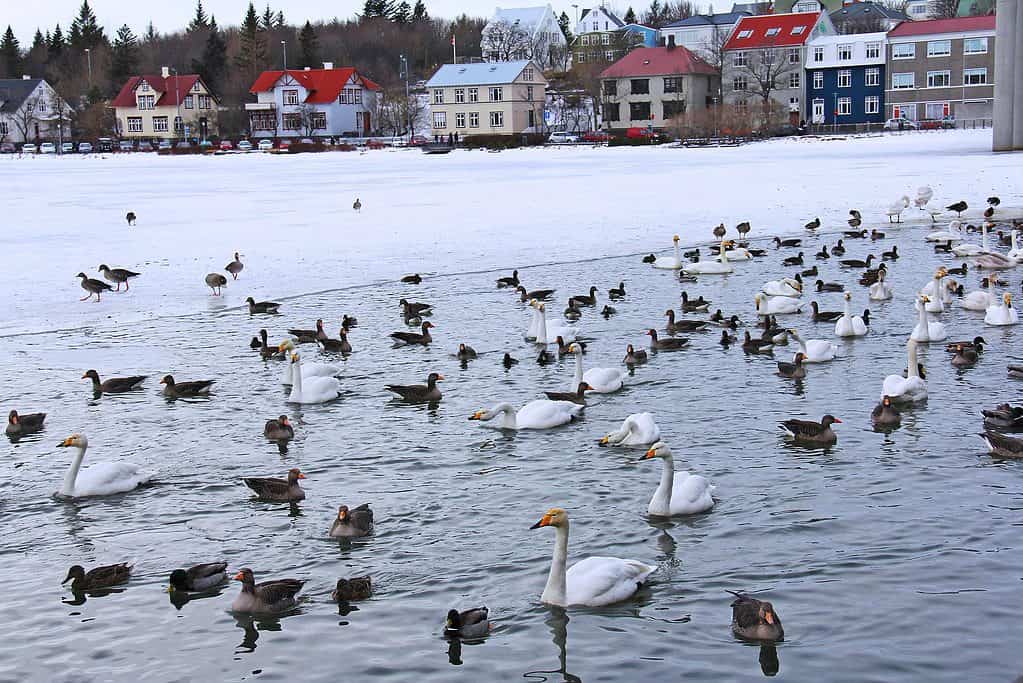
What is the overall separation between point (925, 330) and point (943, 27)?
308ft

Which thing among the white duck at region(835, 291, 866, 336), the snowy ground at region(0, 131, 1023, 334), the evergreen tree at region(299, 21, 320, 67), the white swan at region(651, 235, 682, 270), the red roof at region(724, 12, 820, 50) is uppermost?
the evergreen tree at region(299, 21, 320, 67)

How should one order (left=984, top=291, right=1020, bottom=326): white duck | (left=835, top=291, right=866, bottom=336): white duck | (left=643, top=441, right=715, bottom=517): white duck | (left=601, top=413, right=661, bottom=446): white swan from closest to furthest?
(left=643, top=441, right=715, bottom=517): white duck
(left=601, top=413, right=661, bottom=446): white swan
(left=835, top=291, right=866, bottom=336): white duck
(left=984, top=291, right=1020, bottom=326): white duck

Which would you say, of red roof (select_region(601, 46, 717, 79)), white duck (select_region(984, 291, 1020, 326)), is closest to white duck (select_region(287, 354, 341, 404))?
white duck (select_region(984, 291, 1020, 326))

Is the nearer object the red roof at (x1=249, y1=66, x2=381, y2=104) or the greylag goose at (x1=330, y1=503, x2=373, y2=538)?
the greylag goose at (x1=330, y1=503, x2=373, y2=538)

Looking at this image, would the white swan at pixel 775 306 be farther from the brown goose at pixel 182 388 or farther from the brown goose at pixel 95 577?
the brown goose at pixel 95 577

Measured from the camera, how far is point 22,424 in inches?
512

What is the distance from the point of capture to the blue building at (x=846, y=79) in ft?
342

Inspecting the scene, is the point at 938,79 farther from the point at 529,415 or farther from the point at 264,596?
the point at 264,596

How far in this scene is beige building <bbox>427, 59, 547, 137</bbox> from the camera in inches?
4486

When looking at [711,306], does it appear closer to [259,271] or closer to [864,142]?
[259,271]

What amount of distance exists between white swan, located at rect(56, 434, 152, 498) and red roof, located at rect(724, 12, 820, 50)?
336 feet

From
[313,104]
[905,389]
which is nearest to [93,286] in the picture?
[905,389]

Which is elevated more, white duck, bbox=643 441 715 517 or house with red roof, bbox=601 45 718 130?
house with red roof, bbox=601 45 718 130

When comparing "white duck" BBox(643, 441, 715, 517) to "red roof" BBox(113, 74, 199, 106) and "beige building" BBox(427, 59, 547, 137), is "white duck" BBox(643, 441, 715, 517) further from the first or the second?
"red roof" BBox(113, 74, 199, 106)
